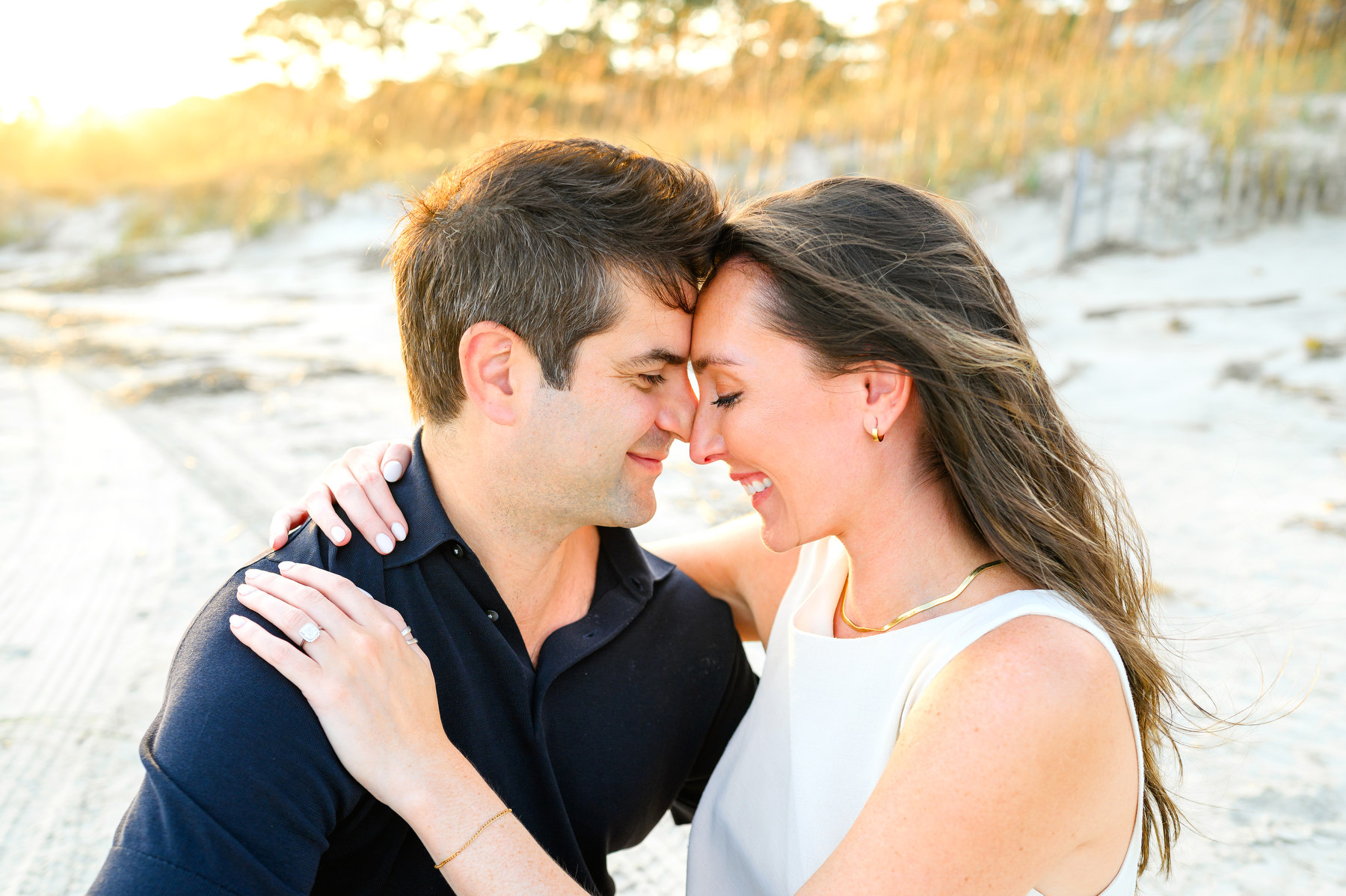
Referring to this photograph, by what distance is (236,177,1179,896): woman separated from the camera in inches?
65.0

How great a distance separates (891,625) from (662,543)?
1130 millimetres

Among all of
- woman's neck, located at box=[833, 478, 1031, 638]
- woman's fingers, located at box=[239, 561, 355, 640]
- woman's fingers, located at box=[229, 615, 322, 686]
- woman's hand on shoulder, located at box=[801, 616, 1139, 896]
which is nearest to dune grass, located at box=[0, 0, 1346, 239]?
woman's neck, located at box=[833, 478, 1031, 638]

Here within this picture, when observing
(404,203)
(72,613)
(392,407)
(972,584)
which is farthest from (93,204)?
(972,584)

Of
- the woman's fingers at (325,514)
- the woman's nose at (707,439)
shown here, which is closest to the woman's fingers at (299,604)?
the woman's fingers at (325,514)

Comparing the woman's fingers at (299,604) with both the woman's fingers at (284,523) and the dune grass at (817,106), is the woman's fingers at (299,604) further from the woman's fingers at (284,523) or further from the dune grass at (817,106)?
the dune grass at (817,106)

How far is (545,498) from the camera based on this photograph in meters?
2.27

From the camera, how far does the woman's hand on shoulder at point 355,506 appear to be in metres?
2.07

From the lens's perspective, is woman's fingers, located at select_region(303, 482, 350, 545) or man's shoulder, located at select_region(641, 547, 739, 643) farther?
man's shoulder, located at select_region(641, 547, 739, 643)

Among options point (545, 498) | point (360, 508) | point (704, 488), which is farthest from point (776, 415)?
point (704, 488)

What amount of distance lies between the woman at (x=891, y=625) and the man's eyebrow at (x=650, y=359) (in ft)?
0.22

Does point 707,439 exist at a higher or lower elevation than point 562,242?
lower

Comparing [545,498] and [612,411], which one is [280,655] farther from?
[612,411]

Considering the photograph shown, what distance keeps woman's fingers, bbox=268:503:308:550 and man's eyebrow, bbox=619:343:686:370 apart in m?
0.82

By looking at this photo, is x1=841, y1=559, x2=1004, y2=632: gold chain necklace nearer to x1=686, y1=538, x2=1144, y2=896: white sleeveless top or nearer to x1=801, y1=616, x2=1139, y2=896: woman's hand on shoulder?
x1=686, y1=538, x2=1144, y2=896: white sleeveless top
